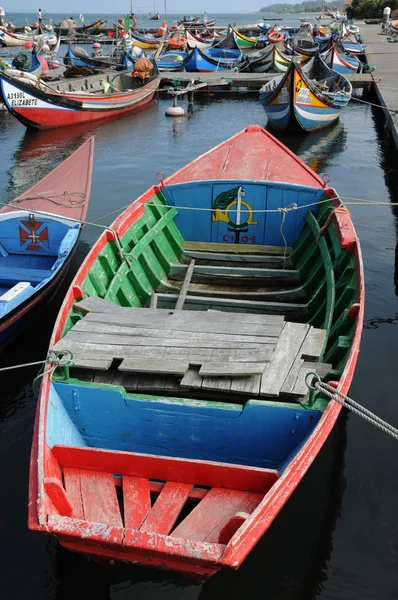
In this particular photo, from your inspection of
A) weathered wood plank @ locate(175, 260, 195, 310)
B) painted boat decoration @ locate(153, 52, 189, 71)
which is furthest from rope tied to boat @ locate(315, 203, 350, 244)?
painted boat decoration @ locate(153, 52, 189, 71)

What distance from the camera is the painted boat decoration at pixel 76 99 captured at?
18.4 m

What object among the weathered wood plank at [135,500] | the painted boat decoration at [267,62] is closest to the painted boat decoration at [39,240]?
the weathered wood plank at [135,500]

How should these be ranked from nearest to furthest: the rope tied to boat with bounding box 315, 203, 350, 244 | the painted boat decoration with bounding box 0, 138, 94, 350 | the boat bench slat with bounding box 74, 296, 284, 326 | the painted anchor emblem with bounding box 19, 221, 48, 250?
the boat bench slat with bounding box 74, 296, 284, 326
the painted boat decoration with bounding box 0, 138, 94, 350
the rope tied to boat with bounding box 315, 203, 350, 244
the painted anchor emblem with bounding box 19, 221, 48, 250

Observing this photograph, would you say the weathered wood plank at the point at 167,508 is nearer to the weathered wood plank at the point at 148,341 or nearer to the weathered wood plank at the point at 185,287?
the weathered wood plank at the point at 148,341

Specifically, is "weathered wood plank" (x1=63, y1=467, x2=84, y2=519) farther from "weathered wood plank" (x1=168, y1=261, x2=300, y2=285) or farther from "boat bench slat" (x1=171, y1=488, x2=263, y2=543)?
"weathered wood plank" (x1=168, y1=261, x2=300, y2=285)

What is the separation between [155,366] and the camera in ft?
15.0

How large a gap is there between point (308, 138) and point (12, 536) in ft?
59.9

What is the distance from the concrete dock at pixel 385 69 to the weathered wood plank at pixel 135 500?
13883 millimetres

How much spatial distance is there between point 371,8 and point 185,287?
8425 centimetres

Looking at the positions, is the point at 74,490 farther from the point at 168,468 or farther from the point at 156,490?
the point at 168,468

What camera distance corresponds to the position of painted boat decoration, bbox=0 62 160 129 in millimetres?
18406

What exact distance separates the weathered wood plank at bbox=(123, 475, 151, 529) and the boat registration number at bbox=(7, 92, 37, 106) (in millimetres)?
17794

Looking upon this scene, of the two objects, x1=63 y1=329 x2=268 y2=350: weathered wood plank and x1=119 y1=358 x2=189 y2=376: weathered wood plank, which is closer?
x1=119 y1=358 x2=189 y2=376: weathered wood plank

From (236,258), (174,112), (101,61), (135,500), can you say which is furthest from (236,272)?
(101,61)
